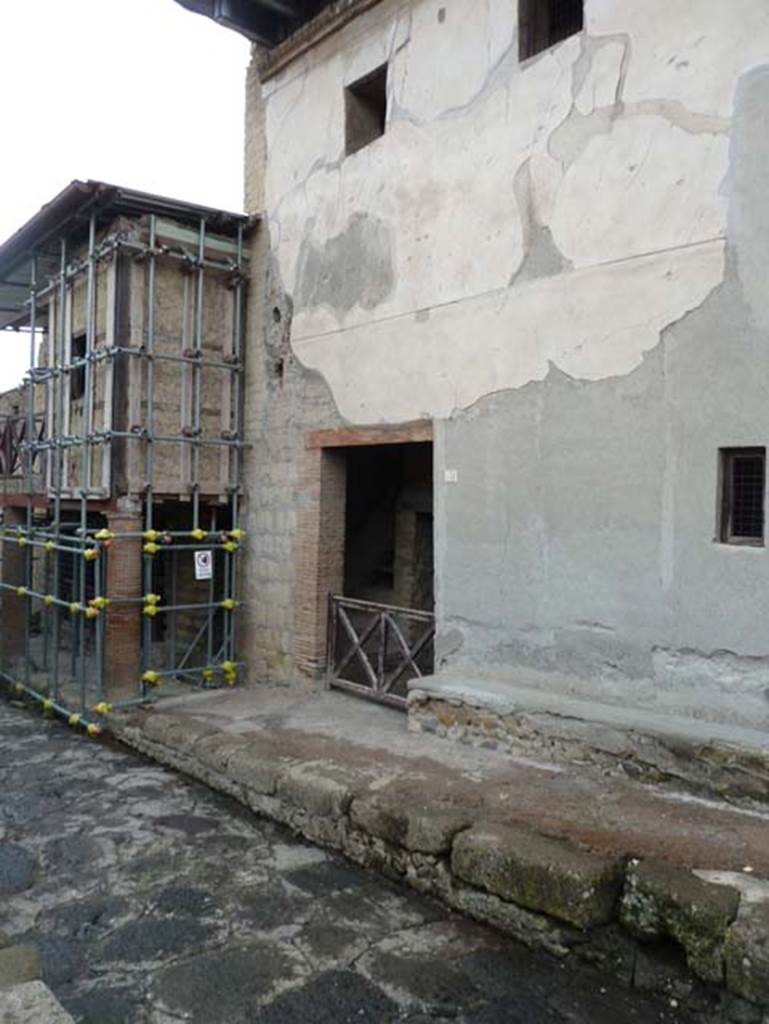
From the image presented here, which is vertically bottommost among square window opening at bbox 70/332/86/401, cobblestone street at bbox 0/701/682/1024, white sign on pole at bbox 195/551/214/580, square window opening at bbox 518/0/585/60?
cobblestone street at bbox 0/701/682/1024

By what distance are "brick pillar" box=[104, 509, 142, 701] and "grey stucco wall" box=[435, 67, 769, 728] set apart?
135 inches

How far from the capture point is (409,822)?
15.6 feet

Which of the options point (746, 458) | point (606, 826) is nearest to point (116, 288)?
point (746, 458)

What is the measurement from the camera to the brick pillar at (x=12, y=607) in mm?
11266

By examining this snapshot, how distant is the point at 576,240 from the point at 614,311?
681 millimetres

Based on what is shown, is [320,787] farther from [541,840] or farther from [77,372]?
[77,372]

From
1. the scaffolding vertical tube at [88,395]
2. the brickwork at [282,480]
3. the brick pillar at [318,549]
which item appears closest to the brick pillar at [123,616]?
the scaffolding vertical tube at [88,395]

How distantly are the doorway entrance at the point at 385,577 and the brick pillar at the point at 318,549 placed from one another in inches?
5.2

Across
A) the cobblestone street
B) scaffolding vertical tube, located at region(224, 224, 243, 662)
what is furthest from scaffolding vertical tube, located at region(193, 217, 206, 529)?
the cobblestone street

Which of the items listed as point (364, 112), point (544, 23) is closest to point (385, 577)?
point (364, 112)

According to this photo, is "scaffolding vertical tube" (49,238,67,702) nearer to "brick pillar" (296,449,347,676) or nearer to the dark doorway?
"brick pillar" (296,449,347,676)

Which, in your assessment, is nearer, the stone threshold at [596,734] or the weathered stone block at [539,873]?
the weathered stone block at [539,873]

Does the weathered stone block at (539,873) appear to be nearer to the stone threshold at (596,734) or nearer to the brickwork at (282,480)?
the stone threshold at (596,734)

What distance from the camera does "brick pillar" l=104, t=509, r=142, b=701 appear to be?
8.33m
